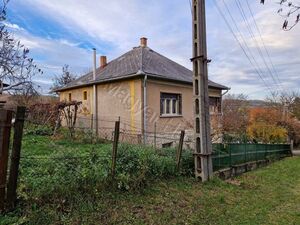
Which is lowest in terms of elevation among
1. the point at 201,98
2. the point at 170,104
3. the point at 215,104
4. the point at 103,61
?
the point at 201,98

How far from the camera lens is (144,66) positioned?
15125 millimetres

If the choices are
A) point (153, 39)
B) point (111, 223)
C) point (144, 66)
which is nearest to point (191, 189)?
point (111, 223)

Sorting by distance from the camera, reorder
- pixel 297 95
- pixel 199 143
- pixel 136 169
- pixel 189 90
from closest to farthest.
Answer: pixel 136 169 < pixel 199 143 < pixel 189 90 < pixel 297 95

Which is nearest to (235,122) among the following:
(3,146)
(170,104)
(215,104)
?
(215,104)

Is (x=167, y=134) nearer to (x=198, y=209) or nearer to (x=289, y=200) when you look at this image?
(x=289, y=200)

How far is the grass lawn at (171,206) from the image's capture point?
4.19 meters

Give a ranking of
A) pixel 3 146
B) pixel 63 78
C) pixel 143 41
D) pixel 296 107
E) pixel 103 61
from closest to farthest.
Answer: pixel 3 146 → pixel 143 41 → pixel 103 61 → pixel 296 107 → pixel 63 78

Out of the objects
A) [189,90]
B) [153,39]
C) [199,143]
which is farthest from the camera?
[153,39]

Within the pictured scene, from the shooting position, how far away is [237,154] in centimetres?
1125

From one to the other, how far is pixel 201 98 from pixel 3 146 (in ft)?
18.9

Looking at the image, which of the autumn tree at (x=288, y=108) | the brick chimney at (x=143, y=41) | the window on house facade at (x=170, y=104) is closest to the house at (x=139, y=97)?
the window on house facade at (x=170, y=104)

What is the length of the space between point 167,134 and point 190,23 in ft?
25.3

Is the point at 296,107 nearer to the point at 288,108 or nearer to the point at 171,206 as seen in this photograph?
the point at 288,108

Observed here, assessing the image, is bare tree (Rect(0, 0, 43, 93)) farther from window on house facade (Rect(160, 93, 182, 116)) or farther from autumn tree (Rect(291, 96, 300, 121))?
autumn tree (Rect(291, 96, 300, 121))
